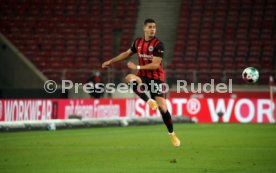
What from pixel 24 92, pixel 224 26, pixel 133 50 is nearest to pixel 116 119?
pixel 24 92

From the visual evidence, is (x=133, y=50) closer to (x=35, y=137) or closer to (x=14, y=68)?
(x=35, y=137)

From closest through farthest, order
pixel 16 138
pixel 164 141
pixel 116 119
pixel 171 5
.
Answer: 1. pixel 164 141
2. pixel 16 138
3. pixel 116 119
4. pixel 171 5

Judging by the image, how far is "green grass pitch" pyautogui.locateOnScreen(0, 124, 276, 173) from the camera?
391 inches

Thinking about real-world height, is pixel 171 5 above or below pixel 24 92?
above

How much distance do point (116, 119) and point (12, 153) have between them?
10398 millimetres

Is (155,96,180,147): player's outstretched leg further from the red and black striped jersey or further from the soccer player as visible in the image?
the red and black striped jersey

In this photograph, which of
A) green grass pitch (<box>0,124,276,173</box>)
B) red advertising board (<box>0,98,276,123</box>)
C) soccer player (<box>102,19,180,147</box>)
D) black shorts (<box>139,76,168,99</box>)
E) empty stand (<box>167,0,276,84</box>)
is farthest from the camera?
empty stand (<box>167,0,276,84</box>)

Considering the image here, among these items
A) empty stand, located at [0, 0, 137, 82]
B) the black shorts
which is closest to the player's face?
the black shorts

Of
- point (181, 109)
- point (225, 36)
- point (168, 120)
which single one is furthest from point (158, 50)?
point (225, 36)

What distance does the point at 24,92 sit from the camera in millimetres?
27609

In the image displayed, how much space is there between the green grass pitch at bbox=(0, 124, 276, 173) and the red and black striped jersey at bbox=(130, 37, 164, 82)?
153cm

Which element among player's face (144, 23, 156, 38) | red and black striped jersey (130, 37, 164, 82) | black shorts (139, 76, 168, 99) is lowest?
black shorts (139, 76, 168, 99)

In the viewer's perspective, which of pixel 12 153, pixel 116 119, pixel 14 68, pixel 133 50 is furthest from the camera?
pixel 14 68

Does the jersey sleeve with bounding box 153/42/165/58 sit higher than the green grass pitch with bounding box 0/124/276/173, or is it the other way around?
the jersey sleeve with bounding box 153/42/165/58
